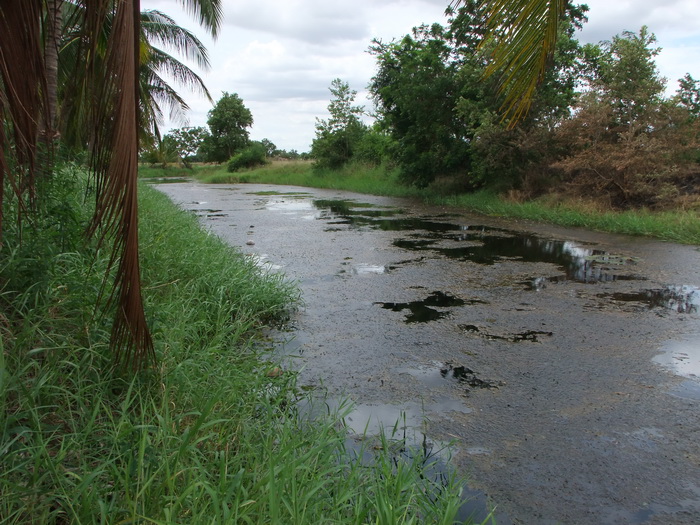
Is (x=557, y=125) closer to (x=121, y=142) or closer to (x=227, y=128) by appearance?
(x=121, y=142)

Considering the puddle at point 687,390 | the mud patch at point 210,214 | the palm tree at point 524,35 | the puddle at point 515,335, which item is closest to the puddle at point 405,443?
the puddle at point 515,335

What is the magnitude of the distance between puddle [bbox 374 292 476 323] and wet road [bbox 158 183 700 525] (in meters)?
0.02

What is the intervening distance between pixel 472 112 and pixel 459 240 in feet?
22.8

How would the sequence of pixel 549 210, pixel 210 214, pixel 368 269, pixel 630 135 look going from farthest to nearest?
pixel 210 214, pixel 549 210, pixel 630 135, pixel 368 269

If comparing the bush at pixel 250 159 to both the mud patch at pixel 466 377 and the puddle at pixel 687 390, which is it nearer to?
the mud patch at pixel 466 377

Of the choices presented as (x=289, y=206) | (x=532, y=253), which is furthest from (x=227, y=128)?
(x=532, y=253)

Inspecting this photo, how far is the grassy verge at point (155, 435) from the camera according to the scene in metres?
2.02

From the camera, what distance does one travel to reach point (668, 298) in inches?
251

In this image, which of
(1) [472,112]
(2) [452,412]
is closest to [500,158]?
(1) [472,112]

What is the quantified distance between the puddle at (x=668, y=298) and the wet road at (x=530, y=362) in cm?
2

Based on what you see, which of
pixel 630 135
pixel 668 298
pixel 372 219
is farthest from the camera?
pixel 372 219

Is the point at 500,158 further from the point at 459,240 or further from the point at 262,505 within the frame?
the point at 262,505

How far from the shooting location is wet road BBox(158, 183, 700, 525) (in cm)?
285

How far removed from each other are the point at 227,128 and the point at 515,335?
58.0 m
